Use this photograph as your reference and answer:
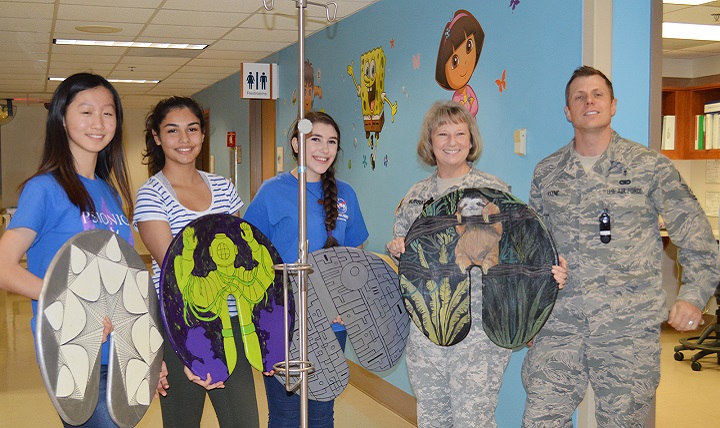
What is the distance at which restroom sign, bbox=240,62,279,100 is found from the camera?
6.83 meters

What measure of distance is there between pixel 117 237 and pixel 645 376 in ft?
5.17

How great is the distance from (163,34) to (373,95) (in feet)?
7.09

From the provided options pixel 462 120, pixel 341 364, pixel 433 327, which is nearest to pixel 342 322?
pixel 341 364

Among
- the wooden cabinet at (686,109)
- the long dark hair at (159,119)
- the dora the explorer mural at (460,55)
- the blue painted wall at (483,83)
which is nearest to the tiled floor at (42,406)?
the blue painted wall at (483,83)

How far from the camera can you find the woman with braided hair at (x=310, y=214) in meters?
2.35

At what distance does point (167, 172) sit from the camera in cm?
231

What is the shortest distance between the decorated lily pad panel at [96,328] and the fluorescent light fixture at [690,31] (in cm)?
457

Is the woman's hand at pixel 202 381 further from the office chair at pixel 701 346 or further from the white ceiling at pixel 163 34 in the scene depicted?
the office chair at pixel 701 346

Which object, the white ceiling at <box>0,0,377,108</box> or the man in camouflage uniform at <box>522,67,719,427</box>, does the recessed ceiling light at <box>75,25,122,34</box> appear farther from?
the man in camouflage uniform at <box>522,67,719,427</box>

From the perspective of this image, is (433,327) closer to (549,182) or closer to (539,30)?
(549,182)

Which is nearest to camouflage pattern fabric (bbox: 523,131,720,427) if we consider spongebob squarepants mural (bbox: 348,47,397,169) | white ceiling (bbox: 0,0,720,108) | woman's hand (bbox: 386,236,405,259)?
woman's hand (bbox: 386,236,405,259)

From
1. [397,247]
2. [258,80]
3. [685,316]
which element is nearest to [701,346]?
[685,316]

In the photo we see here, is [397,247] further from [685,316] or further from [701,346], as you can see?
[701,346]

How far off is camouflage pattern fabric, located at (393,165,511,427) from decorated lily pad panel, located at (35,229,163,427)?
789 mm
